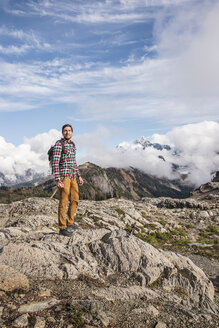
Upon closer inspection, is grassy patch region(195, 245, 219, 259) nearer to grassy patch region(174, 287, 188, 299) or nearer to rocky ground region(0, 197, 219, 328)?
rocky ground region(0, 197, 219, 328)

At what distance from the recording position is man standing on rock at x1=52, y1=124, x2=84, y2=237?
1102 cm

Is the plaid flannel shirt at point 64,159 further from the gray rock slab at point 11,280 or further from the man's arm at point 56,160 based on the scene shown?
the gray rock slab at point 11,280

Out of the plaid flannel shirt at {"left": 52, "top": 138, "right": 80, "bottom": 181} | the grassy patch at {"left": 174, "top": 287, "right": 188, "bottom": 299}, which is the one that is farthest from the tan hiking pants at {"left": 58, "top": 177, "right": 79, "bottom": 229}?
the grassy patch at {"left": 174, "top": 287, "right": 188, "bottom": 299}

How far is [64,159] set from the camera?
11.5m

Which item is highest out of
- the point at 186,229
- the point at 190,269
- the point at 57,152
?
the point at 57,152

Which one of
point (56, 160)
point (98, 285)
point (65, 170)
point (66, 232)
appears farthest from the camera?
point (66, 232)

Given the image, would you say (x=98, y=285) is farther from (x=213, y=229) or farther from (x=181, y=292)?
(x=213, y=229)

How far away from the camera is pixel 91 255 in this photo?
1052 cm

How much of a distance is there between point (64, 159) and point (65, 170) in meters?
0.62

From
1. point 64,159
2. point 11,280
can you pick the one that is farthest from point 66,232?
point 11,280

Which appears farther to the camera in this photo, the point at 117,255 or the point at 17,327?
the point at 117,255

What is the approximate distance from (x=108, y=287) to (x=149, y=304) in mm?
1705

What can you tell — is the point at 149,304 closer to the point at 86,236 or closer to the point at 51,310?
the point at 51,310

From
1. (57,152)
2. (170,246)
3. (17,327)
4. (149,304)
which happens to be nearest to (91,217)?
(170,246)
